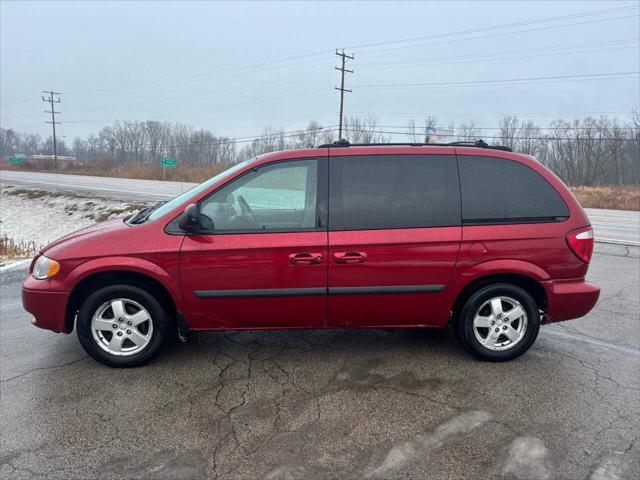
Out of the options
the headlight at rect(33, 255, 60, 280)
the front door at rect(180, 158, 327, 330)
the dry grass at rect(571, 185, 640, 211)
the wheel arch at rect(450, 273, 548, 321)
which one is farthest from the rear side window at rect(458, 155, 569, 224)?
the dry grass at rect(571, 185, 640, 211)

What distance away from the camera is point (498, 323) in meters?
3.84

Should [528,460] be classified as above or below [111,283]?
below

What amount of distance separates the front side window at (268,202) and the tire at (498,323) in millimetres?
1521

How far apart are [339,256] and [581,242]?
200 cm

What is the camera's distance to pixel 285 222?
3701mm

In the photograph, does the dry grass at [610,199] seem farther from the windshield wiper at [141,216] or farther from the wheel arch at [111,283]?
the wheel arch at [111,283]

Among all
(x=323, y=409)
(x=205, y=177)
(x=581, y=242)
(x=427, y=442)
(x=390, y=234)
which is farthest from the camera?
(x=205, y=177)

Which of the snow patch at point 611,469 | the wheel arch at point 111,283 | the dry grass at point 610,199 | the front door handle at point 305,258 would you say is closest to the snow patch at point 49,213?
the wheel arch at point 111,283

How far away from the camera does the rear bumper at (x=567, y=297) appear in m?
3.80

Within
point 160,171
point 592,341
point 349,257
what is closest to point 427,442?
point 349,257

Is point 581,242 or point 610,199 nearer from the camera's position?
point 581,242

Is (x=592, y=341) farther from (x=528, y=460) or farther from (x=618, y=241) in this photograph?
(x=618, y=241)

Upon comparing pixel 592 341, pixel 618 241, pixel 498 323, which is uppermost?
pixel 498 323

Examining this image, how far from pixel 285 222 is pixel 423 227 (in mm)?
1105
